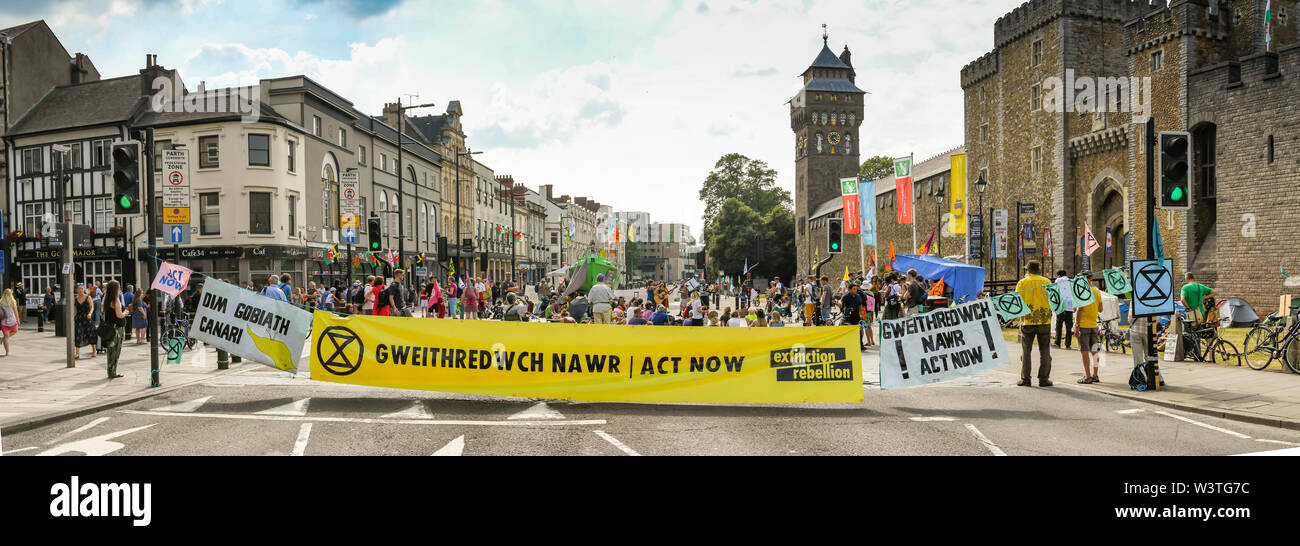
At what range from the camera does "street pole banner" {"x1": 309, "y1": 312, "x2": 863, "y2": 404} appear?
1007 centimetres

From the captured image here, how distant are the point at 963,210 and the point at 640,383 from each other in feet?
133

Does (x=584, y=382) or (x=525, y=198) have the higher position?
(x=525, y=198)

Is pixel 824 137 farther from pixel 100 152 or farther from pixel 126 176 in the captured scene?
pixel 126 176

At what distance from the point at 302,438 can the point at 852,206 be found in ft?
135

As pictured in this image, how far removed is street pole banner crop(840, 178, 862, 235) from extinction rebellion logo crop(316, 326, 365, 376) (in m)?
36.3

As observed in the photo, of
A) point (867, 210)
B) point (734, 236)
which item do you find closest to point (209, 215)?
point (867, 210)

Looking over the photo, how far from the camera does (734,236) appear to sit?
83.1 metres

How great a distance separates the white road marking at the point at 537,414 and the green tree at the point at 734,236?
238ft

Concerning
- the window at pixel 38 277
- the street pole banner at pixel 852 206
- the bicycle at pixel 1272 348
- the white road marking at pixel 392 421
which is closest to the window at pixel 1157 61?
the street pole banner at pixel 852 206

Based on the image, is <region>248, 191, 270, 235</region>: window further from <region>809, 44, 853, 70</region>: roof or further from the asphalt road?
<region>809, 44, 853, 70</region>: roof

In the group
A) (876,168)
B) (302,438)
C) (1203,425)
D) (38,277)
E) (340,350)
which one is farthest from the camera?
(876,168)
